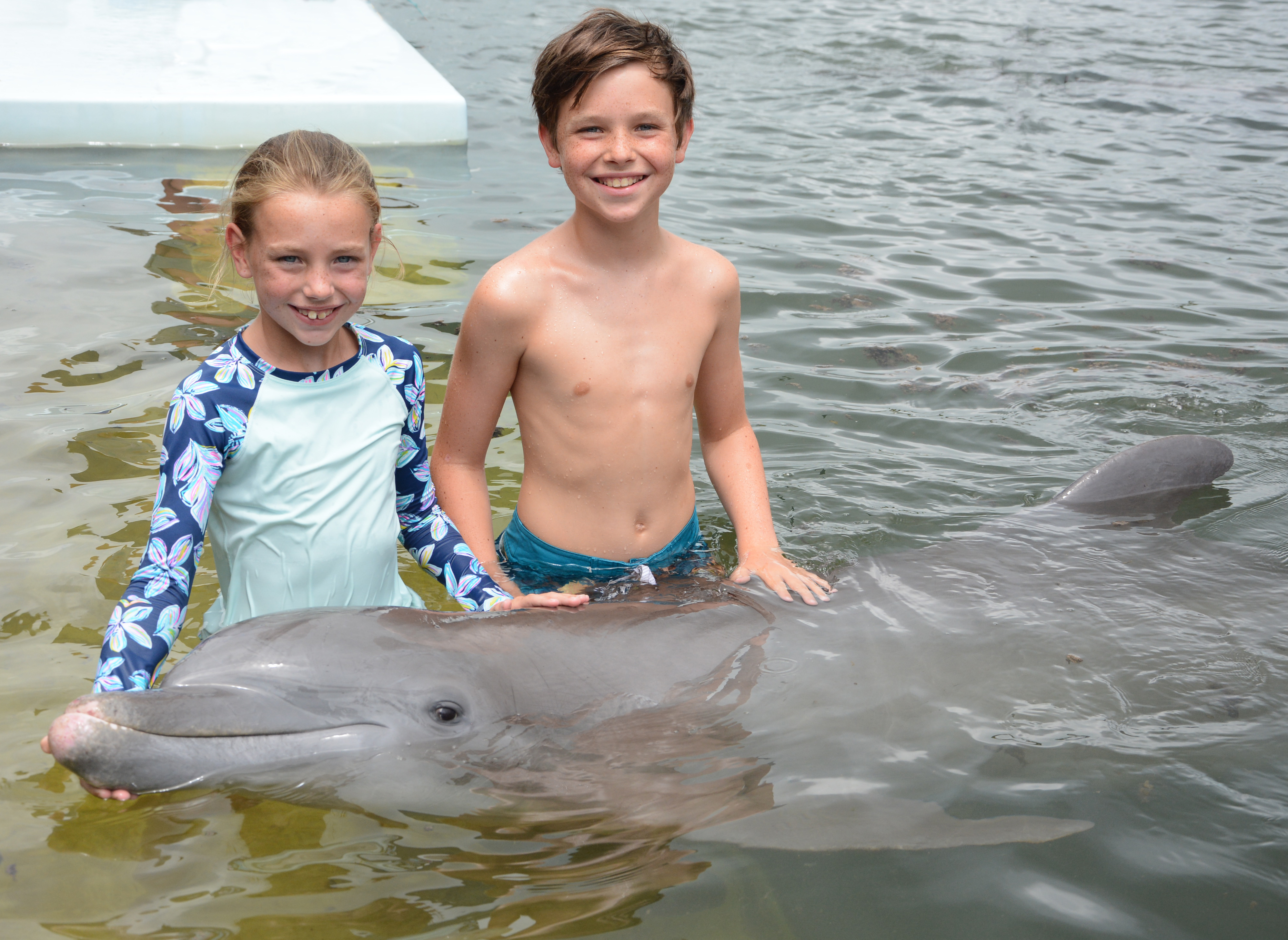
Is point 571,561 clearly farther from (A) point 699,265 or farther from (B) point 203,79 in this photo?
(B) point 203,79

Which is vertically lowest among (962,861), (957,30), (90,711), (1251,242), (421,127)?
(962,861)

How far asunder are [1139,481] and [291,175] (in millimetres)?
3529

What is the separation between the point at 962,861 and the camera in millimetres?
2943

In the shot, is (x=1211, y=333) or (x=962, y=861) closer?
(x=962, y=861)

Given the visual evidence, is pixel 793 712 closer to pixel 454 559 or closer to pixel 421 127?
pixel 454 559

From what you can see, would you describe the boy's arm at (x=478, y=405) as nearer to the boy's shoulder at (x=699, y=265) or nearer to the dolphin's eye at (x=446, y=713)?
the boy's shoulder at (x=699, y=265)

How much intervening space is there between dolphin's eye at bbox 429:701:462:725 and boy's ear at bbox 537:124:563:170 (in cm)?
196

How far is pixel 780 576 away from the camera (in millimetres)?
3904

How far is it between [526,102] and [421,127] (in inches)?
114

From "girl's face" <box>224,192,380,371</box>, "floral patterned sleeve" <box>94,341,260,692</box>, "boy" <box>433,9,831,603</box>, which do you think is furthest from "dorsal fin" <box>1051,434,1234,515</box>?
"floral patterned sleeve" <box>94,341,260,692</box>

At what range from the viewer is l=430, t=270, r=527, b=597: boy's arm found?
12.7 ft

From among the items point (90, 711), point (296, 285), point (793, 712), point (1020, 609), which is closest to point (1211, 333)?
point (1020, 609)

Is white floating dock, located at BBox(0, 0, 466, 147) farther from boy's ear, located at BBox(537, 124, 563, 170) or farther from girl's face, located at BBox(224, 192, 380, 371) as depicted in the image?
girl's face, located at BBox(224, 192, 380, 371)

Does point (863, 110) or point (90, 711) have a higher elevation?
point (863, 110)
